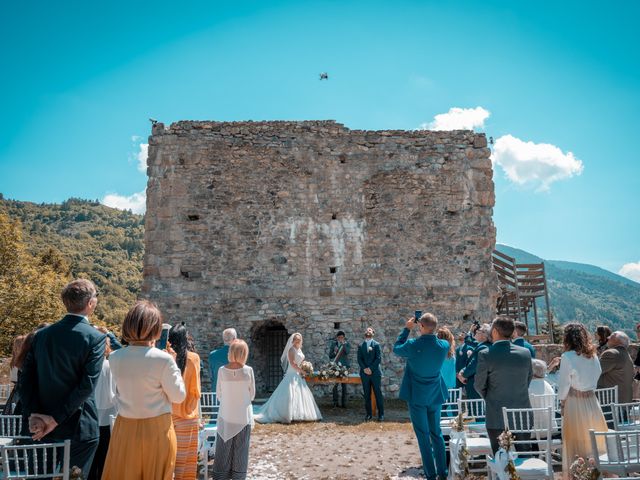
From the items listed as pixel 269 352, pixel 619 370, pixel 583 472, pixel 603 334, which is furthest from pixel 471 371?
pixel 269 352

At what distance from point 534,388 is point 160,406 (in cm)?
436

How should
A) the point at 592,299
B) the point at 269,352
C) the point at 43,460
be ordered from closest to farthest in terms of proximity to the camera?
the point at 43,460 < the point at 269,352 < the point at 592,299

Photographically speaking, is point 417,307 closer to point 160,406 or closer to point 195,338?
point 195,338

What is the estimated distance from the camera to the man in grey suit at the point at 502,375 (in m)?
4.85

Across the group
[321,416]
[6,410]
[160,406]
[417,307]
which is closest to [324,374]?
[321,416]

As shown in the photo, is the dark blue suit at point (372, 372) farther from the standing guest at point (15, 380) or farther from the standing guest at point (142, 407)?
the standing guest at point (142, 407)

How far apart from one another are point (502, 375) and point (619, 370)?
1.89 m

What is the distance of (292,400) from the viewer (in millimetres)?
9727

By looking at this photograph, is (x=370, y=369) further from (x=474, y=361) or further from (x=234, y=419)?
(x=234, y=419)

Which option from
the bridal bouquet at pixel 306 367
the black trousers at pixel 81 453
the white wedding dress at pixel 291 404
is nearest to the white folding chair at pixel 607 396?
the black trousers at pixel 81 453

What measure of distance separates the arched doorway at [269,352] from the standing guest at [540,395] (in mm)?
8187

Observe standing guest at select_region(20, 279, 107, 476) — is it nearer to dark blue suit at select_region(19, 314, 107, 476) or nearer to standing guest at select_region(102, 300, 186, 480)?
dark blue suit at select_region(19, 314, 107, 476)

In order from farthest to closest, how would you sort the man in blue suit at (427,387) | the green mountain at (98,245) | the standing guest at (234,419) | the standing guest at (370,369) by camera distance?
the green mountain at (98,245)
the standing guest at (370,369)
the man in blue suit at (427,387)
the standing guest at (234,419)

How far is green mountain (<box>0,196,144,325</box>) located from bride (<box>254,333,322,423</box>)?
23950 mm
